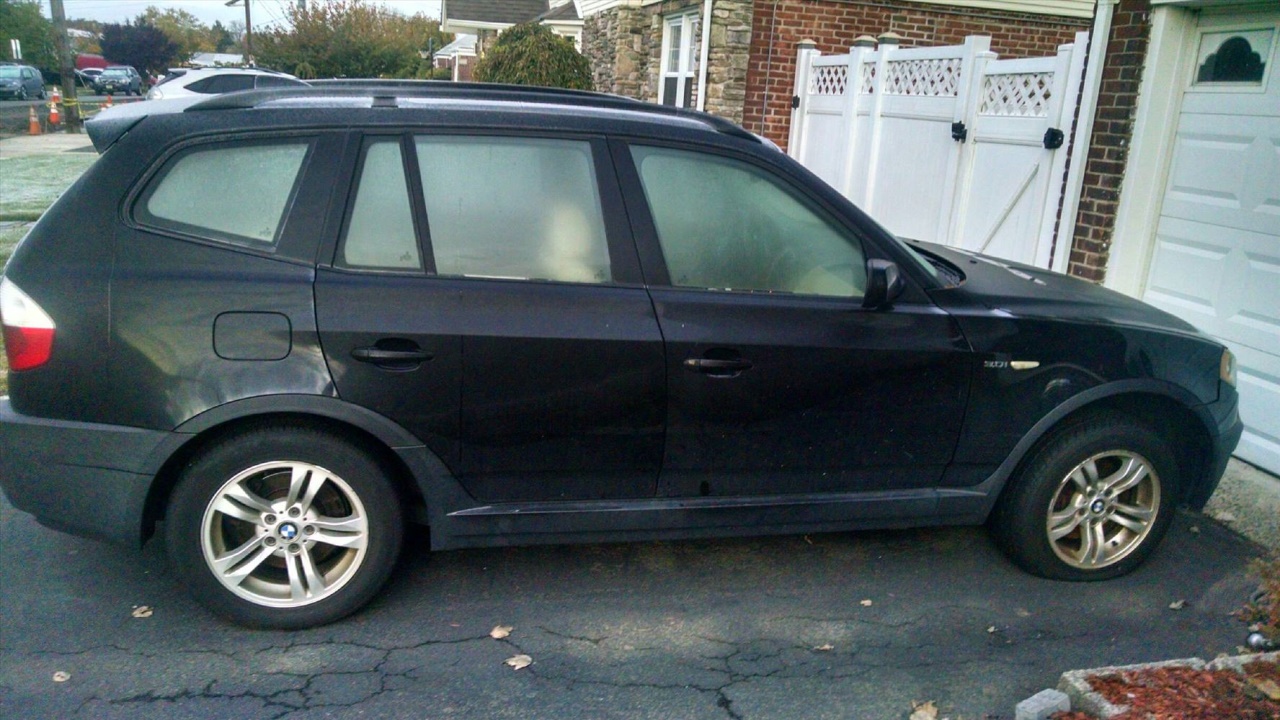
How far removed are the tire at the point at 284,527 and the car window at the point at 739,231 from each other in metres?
1.37

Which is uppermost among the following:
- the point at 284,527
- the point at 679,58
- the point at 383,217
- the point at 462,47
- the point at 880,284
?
the point at 462,47

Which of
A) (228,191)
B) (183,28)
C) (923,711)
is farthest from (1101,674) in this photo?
(183,28)

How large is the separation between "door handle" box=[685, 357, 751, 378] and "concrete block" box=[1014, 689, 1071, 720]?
55.8 inches

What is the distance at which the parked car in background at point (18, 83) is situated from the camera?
41.5m

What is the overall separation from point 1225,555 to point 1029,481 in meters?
1.25

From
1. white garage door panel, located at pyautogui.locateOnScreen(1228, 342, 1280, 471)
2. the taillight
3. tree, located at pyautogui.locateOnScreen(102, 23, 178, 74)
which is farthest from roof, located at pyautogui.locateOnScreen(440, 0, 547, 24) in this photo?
tree, located at pyautogui.locateOnScreen(102, 23, 178, 74)

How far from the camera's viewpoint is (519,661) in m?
3.52

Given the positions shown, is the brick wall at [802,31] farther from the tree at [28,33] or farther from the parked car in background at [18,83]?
the tree at [28,33]

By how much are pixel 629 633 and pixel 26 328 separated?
2310mm

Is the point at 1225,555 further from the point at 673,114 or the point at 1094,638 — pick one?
the point at 673,114

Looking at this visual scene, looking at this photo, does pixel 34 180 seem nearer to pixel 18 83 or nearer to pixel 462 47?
pixel 462 47

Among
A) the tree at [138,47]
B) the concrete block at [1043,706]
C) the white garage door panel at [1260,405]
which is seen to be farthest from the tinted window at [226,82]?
the tree at [138,47]

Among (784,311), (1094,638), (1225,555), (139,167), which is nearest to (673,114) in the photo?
(784,311)

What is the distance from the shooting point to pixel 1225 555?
4.55 metres
